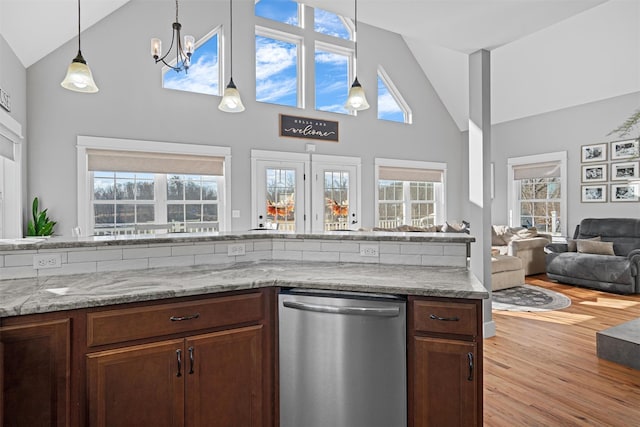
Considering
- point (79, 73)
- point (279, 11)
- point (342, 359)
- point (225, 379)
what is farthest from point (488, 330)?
point (279, 11)

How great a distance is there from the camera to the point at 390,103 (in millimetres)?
7480

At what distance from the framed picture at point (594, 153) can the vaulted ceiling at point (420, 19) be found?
3220mm

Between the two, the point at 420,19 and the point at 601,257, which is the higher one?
the point at 420,19

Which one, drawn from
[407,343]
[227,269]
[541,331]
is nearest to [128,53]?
[227,269]

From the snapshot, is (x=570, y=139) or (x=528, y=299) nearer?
(x=528, y=299)

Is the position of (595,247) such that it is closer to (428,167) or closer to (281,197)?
(428,167)

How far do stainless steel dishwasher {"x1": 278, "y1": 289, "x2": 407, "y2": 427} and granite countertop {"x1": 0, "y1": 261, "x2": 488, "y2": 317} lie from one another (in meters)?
0.09

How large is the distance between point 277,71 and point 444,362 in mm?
5779

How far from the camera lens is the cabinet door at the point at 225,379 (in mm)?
1562

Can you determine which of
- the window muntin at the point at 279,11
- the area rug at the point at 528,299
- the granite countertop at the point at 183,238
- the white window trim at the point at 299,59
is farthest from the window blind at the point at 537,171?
the granite countertop at the point at 183,238

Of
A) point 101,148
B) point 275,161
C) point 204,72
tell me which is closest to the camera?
point 101,148

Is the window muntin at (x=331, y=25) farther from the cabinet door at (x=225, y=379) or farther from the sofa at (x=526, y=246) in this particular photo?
the cabinet door at (x=225, y=379)

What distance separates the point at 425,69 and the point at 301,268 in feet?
22.9

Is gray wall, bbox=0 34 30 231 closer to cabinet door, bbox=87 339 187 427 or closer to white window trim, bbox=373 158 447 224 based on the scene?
cabinet door, bbox=87 339 187 427
